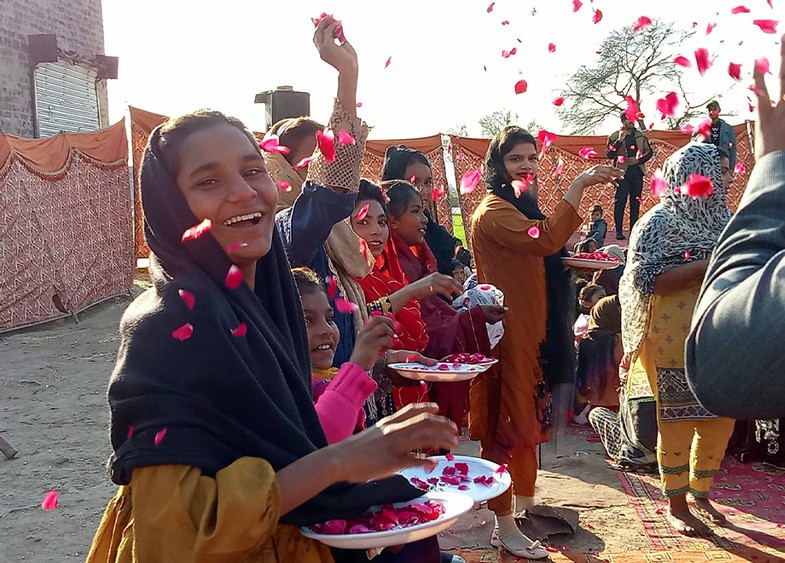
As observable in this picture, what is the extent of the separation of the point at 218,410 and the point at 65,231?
33.6 ft

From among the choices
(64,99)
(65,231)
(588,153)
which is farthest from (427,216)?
(64,99)

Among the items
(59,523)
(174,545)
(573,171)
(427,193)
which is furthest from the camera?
(573,171)

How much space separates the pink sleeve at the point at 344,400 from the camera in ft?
6.57

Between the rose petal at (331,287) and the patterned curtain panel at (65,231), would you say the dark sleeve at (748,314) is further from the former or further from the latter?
the patterned curtain panel at (65,231)

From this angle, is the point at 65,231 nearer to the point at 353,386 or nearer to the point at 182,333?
the point at 353,386

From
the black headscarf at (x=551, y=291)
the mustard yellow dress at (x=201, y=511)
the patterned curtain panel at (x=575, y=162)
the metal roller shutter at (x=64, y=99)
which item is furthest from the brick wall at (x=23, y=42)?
the mustard yellow dress at (x=201, y=511)

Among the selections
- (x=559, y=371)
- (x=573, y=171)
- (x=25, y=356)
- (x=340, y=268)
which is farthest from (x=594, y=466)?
(x=573, y=171)

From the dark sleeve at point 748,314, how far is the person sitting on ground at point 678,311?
3.07 metres

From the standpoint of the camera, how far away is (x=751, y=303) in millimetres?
1080

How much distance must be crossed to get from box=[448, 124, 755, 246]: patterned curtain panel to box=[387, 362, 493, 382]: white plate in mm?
10535

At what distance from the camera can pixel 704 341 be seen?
3.73 ft

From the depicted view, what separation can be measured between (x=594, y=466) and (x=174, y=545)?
4.64m

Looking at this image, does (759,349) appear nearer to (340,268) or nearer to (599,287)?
(340,268)

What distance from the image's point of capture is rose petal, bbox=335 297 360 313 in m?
2.99
